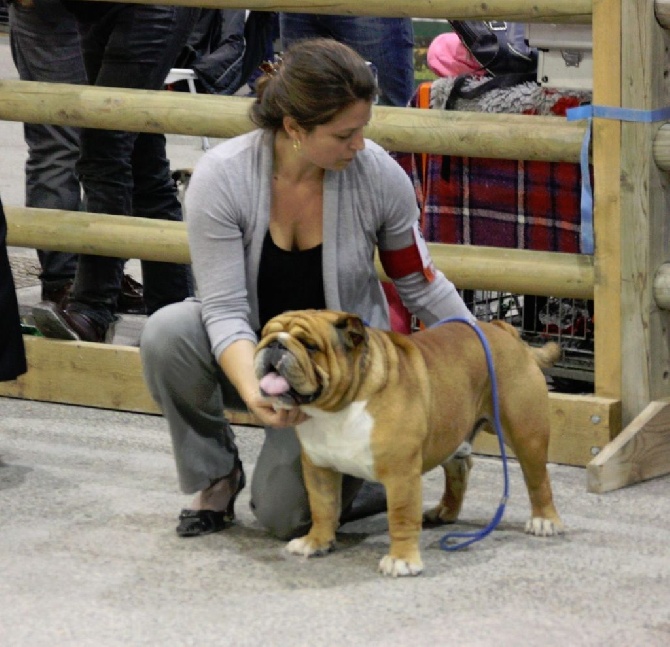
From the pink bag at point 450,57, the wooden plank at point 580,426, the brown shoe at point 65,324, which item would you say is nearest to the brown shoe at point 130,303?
the brown shoe at point 65,324

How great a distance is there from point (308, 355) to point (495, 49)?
2054 mm

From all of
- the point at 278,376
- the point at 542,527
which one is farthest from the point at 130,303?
the point at 278,376

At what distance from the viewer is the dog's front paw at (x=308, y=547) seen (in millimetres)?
3195

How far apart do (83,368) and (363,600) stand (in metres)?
1.81

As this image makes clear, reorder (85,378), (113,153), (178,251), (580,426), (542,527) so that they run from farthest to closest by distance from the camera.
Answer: (113,153) → (85,378) → (178,251) → (580,426) → (542,527)

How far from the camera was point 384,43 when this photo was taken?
16.8 feet

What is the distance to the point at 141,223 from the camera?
14.5 feet

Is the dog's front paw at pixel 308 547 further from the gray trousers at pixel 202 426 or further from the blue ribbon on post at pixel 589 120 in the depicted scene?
the blue ribbon on post at pixel 589 120

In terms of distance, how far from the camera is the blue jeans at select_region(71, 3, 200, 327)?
180 inches

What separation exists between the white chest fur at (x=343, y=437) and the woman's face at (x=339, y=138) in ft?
1.76

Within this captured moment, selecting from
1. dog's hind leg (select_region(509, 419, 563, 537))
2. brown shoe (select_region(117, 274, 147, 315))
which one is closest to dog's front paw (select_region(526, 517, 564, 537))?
dog's hind leg (select_region(509, 419, 563, 537))

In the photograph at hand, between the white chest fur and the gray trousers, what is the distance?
0.28 meters

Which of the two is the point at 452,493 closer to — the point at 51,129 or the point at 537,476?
the point at 537,476

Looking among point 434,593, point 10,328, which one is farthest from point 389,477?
point 10,328
